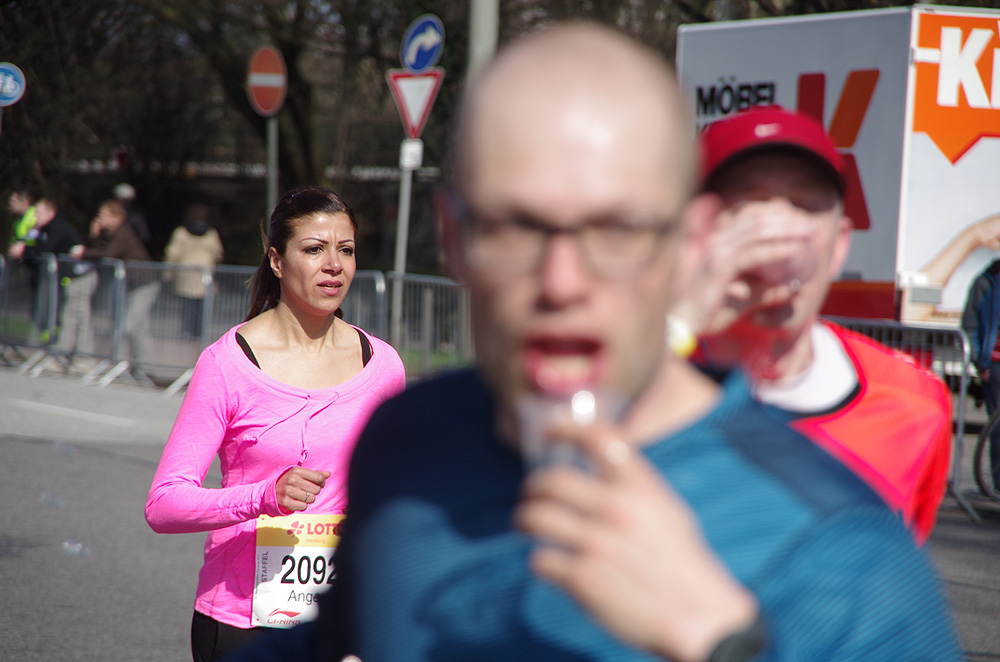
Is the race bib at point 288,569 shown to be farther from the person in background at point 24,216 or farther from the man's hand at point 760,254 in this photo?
the person in background at point 24,216

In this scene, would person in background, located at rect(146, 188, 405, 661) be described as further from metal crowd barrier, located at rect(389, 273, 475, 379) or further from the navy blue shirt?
metal crowd barrier, located at rect(389, 273, 475, 379)

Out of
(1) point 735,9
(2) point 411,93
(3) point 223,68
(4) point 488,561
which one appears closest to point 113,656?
(4) point 488,561

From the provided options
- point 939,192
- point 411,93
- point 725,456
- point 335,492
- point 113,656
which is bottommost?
point 113,656

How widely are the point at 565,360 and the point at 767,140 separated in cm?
111

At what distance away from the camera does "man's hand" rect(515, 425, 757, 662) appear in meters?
0.83

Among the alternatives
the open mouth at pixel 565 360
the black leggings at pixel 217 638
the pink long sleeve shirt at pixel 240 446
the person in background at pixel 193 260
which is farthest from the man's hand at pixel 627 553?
the person in background at pixel 193 260

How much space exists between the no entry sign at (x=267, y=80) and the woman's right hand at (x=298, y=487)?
10.5 meters

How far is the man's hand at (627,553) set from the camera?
2.72ft

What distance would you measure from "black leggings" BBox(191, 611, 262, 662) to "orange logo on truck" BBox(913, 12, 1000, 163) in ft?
29.9

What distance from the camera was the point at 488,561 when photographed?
44.1 inches

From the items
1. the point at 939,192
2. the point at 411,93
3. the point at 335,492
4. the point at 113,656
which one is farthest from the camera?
the point at 411,93

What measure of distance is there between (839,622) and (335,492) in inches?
94.3

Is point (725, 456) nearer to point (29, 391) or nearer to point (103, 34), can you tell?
point (29, 391)

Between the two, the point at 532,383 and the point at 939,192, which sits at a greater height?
the point at 939,192
